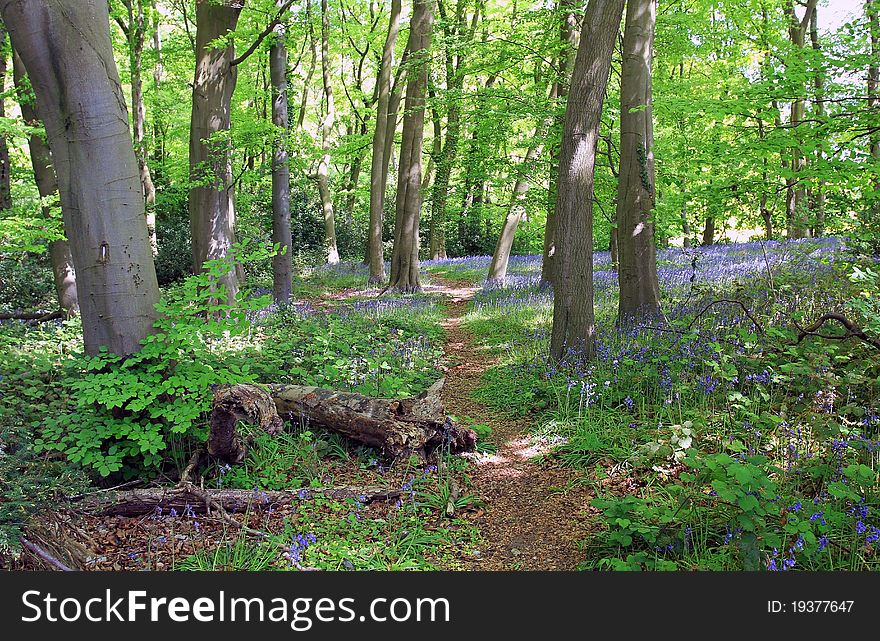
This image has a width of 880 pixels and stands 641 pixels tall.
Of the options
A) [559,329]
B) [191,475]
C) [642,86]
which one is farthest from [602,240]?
Result: [191,475]

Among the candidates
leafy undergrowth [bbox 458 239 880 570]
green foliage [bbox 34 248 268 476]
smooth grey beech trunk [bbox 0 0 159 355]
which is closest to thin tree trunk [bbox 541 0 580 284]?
leafy undergrowth [bbox 458 239 880 570]

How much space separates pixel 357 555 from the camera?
3492 millimetres

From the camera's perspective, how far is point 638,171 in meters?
7.97

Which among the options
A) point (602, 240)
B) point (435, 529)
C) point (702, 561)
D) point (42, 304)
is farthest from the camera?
point (602, 240)

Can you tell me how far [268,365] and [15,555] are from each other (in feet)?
11.1

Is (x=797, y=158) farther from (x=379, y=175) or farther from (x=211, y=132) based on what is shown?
(x=379, y=175)

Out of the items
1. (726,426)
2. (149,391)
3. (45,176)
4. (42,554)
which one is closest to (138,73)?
(45,176)

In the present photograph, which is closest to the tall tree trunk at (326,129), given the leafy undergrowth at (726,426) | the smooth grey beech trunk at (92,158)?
the leafy undergrowth at (726,426)

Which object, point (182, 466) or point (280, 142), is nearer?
point (182, 466)

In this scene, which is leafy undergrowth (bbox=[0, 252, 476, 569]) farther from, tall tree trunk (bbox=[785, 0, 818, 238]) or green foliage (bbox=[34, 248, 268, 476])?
tall tree trunk (bbox=[785, 0, 818, 238])

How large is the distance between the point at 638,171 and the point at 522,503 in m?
5.41

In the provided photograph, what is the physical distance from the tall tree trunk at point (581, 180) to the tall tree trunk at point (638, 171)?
1.42m

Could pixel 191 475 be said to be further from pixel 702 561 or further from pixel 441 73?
pixel 441 73

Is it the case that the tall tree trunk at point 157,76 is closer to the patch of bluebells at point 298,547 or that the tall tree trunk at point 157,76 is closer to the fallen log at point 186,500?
the fallen log at point 186,500
